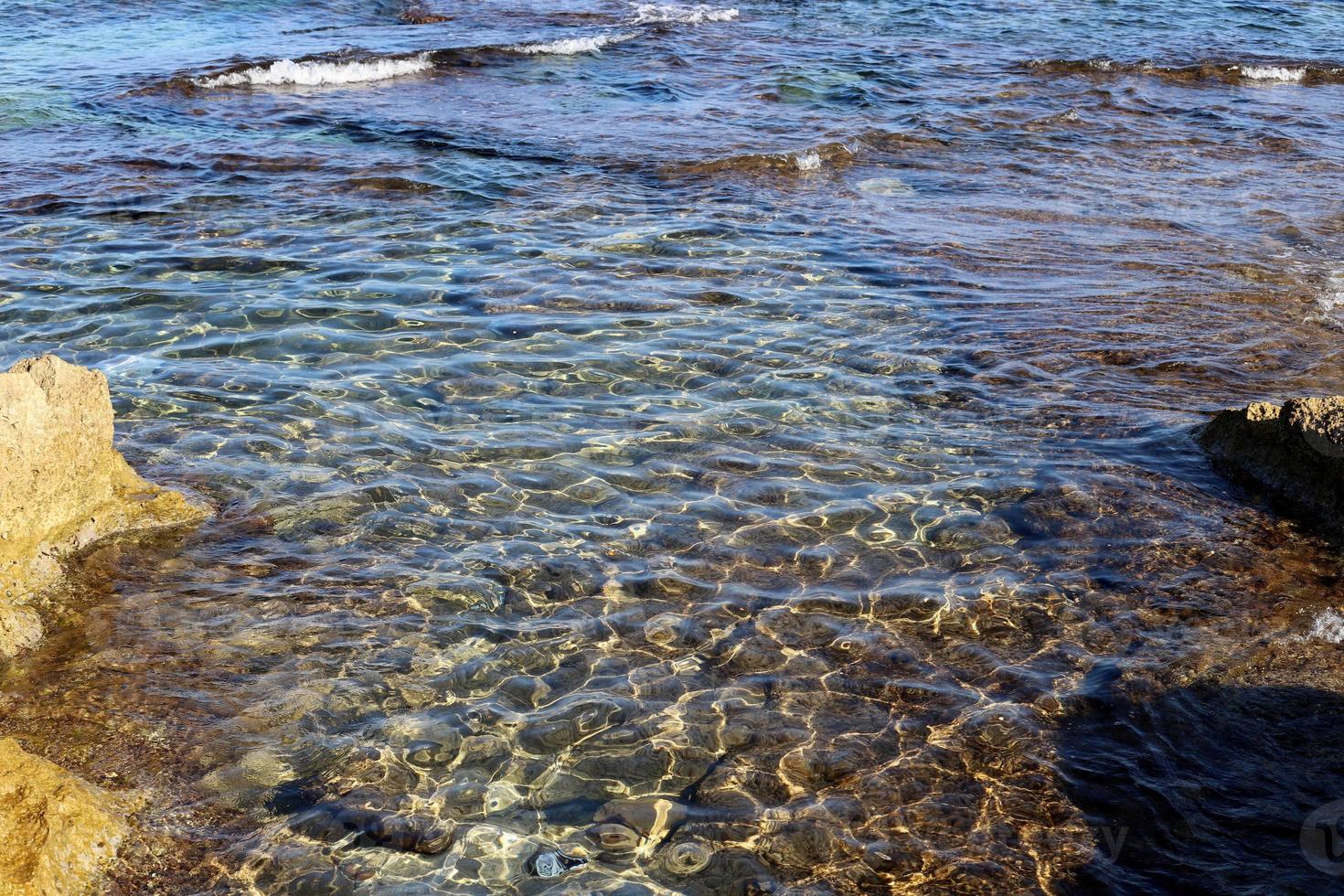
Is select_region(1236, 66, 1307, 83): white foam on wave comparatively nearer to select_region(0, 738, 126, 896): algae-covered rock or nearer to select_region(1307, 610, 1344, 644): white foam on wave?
select_region(1307, 610, 1344, 644): white foam on wave

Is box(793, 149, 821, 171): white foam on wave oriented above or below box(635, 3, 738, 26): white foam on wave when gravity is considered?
below

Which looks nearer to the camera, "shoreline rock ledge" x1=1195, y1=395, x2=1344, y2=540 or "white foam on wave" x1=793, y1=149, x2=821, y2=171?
"shoreline rock ledge" x1=1195, y1=395, x2=1344, y2=540

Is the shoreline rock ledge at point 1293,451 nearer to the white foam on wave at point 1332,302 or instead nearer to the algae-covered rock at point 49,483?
the white foam on wave at point 1332,302

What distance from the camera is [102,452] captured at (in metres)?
5.65

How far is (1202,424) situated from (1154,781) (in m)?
3.28

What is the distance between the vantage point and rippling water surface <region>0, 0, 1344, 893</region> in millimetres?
4281

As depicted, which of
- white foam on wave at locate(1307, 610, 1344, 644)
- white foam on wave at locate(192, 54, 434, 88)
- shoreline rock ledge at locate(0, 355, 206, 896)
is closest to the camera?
shoreline rock ledge at locate(0, 355, 206, 896)

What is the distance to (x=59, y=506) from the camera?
548 centimetres

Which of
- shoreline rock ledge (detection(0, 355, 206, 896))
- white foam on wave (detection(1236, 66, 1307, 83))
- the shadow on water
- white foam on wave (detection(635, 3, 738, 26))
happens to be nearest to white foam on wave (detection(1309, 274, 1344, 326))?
the shadow on water

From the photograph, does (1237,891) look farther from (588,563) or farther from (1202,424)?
(1202,424)

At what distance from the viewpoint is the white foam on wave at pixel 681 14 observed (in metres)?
21.0

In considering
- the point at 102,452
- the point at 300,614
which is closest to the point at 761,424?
the point at 300,614

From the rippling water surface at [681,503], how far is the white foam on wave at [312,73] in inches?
71.5

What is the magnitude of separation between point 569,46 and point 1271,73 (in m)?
11.4
